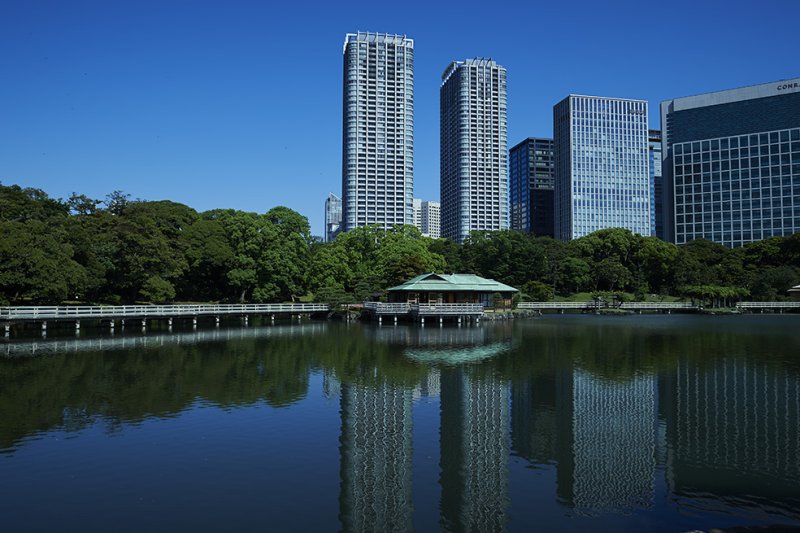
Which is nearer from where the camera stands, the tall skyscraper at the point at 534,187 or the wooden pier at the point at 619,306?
the wooden pier at the point at 619,306

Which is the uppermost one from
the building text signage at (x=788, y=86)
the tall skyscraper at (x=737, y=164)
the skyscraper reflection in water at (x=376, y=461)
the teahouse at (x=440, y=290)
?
the building text signage at (x=788, y=86)

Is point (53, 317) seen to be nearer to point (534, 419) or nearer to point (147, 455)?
point (147, 455)

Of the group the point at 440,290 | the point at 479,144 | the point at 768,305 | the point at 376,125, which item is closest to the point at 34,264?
the point at 440,290

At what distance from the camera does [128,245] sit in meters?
49.9

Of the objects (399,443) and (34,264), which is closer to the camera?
(399,443)

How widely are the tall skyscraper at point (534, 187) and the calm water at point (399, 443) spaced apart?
13586 cm

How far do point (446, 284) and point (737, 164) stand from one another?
316 ft

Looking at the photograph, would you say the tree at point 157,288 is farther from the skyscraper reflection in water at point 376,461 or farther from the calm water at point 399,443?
the skyscraper reflection in water at point 376,461

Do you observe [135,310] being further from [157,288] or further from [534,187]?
[534,187]

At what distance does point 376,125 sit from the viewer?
130 m

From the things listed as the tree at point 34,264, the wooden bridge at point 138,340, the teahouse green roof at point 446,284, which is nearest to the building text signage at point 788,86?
the teahouse green roof at point 446,284

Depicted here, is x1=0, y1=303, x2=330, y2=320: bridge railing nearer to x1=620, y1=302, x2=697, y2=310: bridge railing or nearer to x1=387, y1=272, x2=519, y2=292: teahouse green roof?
x1=387, y1=272, x2=519, y2=292: teahouse green roof

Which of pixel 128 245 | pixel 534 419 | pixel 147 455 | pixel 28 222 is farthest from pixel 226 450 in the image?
pixel 128 245

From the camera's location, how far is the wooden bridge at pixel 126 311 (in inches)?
1594
